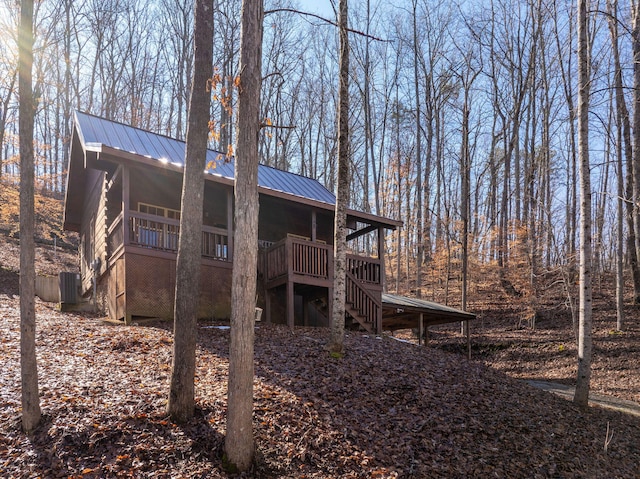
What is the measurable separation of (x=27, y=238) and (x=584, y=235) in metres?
9.78

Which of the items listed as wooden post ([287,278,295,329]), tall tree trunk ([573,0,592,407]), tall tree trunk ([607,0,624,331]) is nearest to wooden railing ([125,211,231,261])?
wooden post ([287,278,295,329])

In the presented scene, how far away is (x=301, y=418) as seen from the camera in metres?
6.49

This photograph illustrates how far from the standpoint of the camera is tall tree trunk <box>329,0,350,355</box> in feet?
32.9

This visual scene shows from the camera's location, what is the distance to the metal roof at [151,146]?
13328 millimetres

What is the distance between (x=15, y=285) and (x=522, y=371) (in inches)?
746

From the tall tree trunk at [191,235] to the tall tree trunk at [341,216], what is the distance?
13.1 ft

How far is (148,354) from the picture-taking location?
862 centimetres

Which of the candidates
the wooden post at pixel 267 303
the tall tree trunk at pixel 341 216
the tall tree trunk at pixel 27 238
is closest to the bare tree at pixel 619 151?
the tall tree trunk at pixel 341 216

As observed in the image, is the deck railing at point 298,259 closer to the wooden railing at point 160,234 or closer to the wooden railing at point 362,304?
the wooden railing at point 362,304

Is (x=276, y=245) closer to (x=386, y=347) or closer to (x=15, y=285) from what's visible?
(x=386, y=347)

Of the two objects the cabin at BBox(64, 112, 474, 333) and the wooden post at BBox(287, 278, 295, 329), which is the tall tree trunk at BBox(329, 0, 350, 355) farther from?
the cabin at BBox(64, 112, 474, 333)

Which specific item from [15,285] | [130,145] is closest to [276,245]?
[130,145]

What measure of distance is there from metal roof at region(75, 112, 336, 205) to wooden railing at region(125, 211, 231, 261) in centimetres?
139

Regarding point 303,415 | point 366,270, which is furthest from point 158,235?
point 303,415
